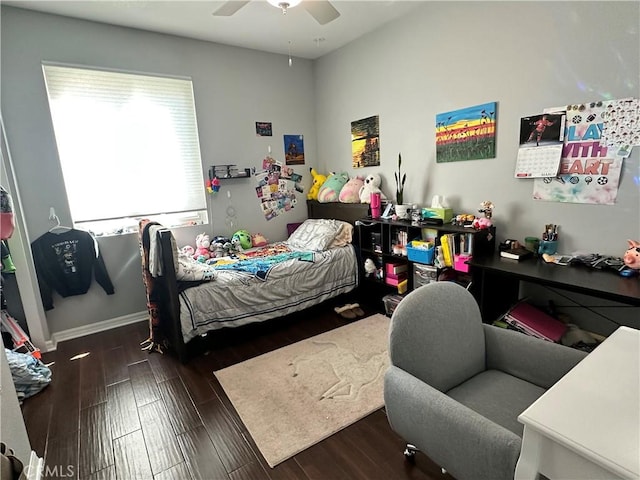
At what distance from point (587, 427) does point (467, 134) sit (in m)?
2.36

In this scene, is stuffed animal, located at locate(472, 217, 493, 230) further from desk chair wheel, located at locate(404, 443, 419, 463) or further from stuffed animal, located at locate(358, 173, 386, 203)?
desk chair wheel, located at locate(404, 443, 419, 463)

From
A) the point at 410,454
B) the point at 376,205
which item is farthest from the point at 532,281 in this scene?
the point at 376,205

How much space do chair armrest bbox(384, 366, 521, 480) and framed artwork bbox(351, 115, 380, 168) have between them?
263cm

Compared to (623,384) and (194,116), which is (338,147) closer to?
(194,116)

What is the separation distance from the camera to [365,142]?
3.54 metres

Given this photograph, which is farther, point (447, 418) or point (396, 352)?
point (396, 352)

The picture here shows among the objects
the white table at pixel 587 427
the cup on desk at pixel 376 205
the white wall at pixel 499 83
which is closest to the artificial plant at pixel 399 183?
the white wall at pixel 499 83

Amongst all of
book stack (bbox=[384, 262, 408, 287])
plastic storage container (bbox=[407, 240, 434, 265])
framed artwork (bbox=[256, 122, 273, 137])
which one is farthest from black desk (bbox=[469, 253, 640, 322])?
framed artwork (bbox=[256, 122, 273, 137])

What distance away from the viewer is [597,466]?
68 cm

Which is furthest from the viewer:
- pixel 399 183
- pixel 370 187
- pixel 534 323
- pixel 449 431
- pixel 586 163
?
pixel 370 187

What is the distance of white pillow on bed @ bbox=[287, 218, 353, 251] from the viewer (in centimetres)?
332

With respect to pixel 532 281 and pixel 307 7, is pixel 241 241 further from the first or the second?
pixel 532 281

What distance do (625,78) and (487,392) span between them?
6.31 feet

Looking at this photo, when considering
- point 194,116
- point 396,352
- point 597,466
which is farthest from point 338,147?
point 597,466
